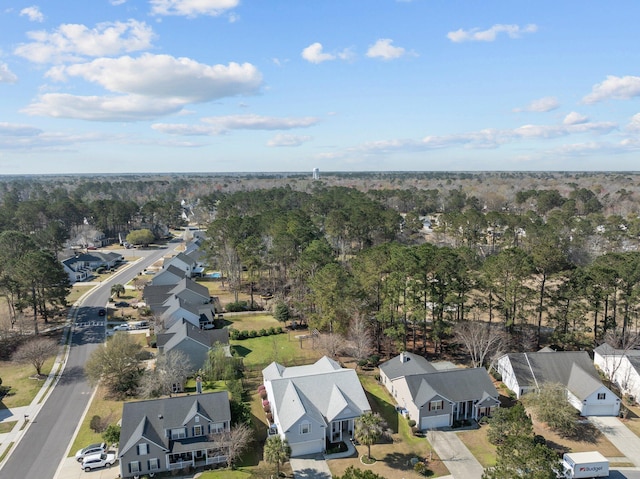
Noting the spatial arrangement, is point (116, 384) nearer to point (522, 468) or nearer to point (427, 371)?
point (427, 371)

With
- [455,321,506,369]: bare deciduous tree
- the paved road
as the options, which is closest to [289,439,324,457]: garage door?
the paved road

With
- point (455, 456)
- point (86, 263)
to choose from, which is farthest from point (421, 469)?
point (86, 263)

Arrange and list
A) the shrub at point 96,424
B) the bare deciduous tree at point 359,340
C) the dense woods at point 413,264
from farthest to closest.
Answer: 1. the dense woods at point 413,264
2. the bare deciduous tree at point 359,340
3. the shrub at point 96,424

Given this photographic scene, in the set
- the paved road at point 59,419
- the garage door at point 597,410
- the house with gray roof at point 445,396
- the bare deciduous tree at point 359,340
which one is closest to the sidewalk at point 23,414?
the paved road at point 59,419

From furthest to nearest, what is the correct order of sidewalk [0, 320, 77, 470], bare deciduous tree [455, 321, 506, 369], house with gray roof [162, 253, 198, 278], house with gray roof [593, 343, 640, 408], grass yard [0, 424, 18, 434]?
house with gray roof [162, 253, 198, 278]
bare deciduous tree [455, 321, 506, 369]
house with gray roof [593, 343, 640, 408]
grass yard [0, 424, 18, 434]
sidewalk [0, 320, 77, 470]

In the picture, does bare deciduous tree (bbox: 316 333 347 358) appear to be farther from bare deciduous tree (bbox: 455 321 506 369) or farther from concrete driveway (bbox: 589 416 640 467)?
concrete driveway (bbox: 589 416 640 467)

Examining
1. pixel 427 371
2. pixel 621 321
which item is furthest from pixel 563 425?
pixel 621 321

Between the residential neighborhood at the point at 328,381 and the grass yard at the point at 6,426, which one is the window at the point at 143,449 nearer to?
the residential neighborhood at the point at 328,381
